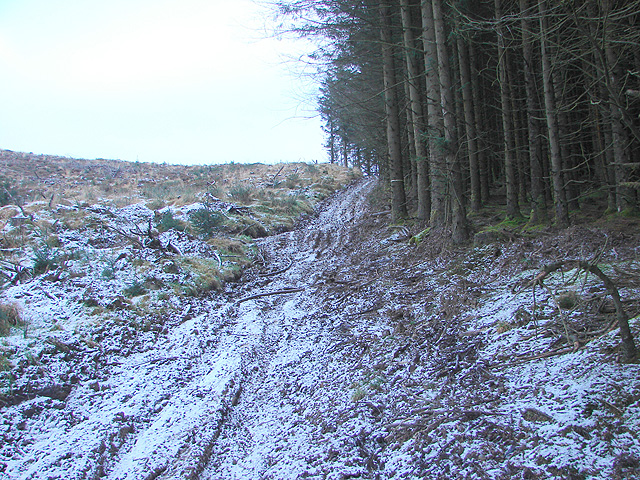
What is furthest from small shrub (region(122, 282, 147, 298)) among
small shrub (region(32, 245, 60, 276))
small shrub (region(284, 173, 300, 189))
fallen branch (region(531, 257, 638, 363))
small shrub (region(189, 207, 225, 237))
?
small shrub (region(284, 173, 300, 189))

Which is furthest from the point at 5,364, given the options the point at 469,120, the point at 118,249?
the point at 469,120

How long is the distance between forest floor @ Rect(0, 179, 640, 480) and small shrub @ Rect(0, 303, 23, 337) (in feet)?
1.06

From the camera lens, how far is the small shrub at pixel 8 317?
18.0ft

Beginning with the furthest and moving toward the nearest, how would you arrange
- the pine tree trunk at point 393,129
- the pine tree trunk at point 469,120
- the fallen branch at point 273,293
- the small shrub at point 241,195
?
the small shrub at point 241,195
the pine tree trunk at point 393,129
the pine tree trunk at point 469,120
the fallen branch at point 273,293

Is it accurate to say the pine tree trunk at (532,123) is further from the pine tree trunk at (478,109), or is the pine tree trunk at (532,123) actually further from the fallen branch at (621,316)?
the fallen branch at (621,316)

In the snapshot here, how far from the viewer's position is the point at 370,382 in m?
4.18

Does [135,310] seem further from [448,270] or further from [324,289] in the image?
[448,270]

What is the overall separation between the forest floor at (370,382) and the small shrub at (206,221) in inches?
207

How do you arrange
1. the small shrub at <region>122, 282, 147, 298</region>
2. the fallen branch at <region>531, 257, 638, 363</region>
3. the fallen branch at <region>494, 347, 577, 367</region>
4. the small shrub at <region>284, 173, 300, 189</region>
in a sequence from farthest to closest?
the small shrub at <region>284, 173, 300, 189</region> < the small shrub at <region>122, 282, 147, 298</region> < the fallen branch at <region>494, 347, 577, 367</region> < the fallen branch at <region>531, 257, 638, 363</region>

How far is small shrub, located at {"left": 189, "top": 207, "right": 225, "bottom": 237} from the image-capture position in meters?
12.3

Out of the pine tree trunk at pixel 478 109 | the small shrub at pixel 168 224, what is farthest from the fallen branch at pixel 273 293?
the pine tree trunk at pixel 478 109

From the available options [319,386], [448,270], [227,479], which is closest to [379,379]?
[319,386]

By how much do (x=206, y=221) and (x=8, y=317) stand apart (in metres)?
7.36

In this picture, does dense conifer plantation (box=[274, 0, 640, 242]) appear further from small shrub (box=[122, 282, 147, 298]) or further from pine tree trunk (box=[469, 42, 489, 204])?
small shrub (box=[122, 282, 147, 298])
